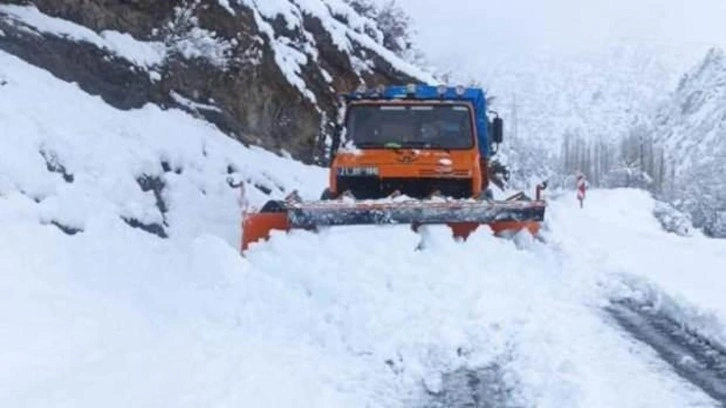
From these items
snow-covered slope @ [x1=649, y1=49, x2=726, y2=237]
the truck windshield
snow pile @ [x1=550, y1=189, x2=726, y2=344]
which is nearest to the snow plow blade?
snow pile @ [x1=550, y1=189, x2=726, y2=344]

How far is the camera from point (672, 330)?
7.82 meters

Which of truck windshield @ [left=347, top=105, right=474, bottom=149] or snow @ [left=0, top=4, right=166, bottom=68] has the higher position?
snow @ [left=0, top=4, right=166, bottom=68]

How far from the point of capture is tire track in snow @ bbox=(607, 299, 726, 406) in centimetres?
622

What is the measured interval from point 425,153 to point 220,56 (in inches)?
257

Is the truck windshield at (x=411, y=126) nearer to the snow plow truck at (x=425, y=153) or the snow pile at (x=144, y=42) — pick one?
the snow plow truck at (x=425, y=153)

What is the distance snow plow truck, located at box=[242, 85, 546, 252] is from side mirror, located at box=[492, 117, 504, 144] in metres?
0.02

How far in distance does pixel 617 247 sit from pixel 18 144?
Answer: 8.12m

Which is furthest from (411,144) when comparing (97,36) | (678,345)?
(97,36)

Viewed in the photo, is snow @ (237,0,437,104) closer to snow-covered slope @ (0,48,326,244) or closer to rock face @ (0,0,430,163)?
rock face @ (0,0,430,163)

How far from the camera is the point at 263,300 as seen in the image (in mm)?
7859

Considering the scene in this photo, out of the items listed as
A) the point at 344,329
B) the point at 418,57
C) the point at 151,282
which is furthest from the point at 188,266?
the point at 418,57

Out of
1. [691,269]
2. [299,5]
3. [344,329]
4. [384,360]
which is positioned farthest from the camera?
[299,5]

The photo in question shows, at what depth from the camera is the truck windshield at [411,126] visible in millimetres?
12094

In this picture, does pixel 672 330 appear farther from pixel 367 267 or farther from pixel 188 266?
pixel 188 266
